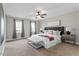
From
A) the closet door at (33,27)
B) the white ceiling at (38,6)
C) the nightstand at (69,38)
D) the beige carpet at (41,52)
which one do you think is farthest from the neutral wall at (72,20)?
the closet door at (33,27)

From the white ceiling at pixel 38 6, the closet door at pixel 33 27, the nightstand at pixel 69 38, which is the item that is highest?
the white ceiling at pixel 38 6

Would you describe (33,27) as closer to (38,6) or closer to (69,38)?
(69,38)

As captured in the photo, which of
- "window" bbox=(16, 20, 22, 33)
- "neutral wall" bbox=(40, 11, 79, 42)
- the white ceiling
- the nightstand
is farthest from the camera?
"window" bbox=(16, 20, 22, 33)

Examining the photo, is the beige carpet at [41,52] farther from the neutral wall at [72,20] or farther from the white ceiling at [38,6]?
the white ceiling at [38,6]

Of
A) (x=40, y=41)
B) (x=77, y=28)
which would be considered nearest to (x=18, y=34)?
(x=40, y=41)

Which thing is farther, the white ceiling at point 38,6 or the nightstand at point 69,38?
the nightstand at point 69,38

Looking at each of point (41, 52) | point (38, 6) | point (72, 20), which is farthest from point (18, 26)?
point (72, 20)

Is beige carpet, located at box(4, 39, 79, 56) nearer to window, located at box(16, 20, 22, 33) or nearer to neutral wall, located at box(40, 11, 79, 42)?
neutral wall, located at box(40, 11, 79, 42)

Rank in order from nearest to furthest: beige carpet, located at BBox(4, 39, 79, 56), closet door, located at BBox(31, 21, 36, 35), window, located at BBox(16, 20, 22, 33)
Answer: beige carpet, located at BBox(4, 39, 79, 56)
window, located at BBox(16, 20, 22, 33)
closet door, located at BBox(31, 21, 36, 35)

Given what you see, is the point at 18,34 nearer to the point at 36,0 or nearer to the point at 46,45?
the point at 46,45

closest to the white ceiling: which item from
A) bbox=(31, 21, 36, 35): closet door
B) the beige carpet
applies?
the beige carpet

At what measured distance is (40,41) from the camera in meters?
4.66

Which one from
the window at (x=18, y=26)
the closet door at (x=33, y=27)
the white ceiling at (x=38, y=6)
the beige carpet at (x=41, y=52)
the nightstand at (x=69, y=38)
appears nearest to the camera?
the beige carpet at (x=41, y=52)

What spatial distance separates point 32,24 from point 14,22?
2.55m
